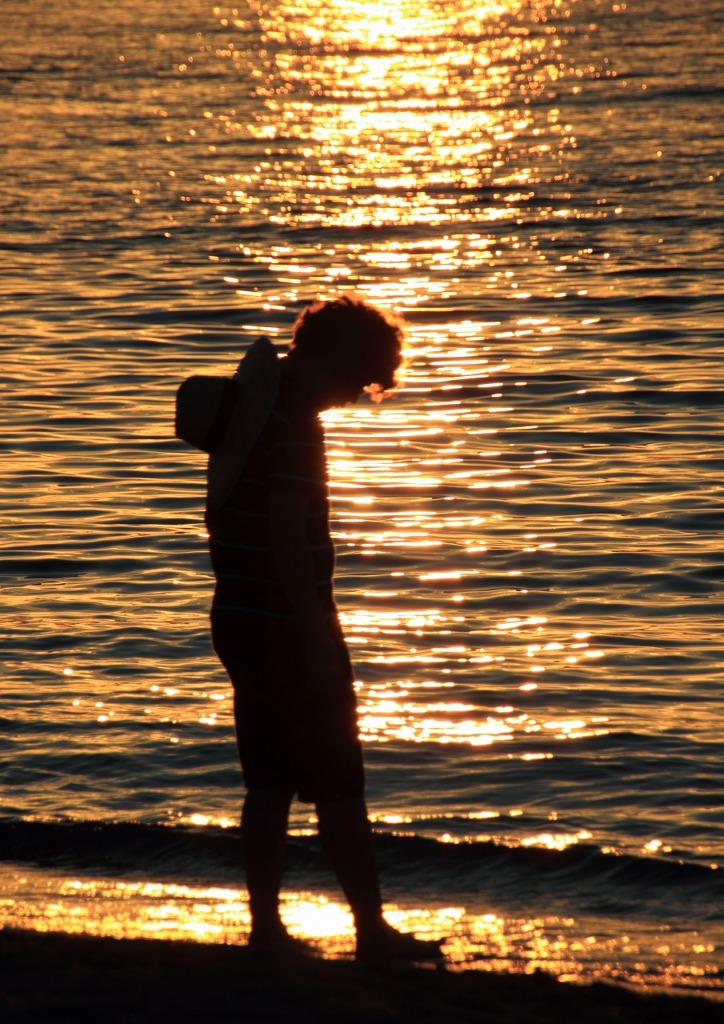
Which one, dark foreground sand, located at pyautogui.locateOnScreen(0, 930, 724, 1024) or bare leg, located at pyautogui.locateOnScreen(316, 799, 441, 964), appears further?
bare leg, located at pyautogui.locateOnScreen(316, 799, 441, 964)

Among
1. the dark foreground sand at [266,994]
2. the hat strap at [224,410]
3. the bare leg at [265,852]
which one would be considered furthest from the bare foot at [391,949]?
the hat strap at [224,410]

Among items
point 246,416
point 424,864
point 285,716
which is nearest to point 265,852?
point 285,716

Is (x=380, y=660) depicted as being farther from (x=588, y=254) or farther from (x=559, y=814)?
(x=588, y=254)

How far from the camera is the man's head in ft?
16.4

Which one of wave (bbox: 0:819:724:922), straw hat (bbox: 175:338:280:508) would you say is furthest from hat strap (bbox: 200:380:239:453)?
wave (bbox: 0:819:724:922)

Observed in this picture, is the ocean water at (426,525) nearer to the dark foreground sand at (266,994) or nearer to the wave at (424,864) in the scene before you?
the wave at (424,864)

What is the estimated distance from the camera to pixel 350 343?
16.4 feet

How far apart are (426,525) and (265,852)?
616 cm

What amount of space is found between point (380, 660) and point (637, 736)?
1.61m

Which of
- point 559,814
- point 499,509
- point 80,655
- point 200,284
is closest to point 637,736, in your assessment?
point 559,814

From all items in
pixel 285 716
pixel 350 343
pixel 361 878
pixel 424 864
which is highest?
pixel 350 343

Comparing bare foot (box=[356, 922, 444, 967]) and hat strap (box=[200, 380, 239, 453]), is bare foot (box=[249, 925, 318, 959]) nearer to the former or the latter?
bare foot (box=[356, 922, 444, 967])

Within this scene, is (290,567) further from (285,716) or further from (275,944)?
(275,944)

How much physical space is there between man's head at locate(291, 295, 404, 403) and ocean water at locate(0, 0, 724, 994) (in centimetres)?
186
